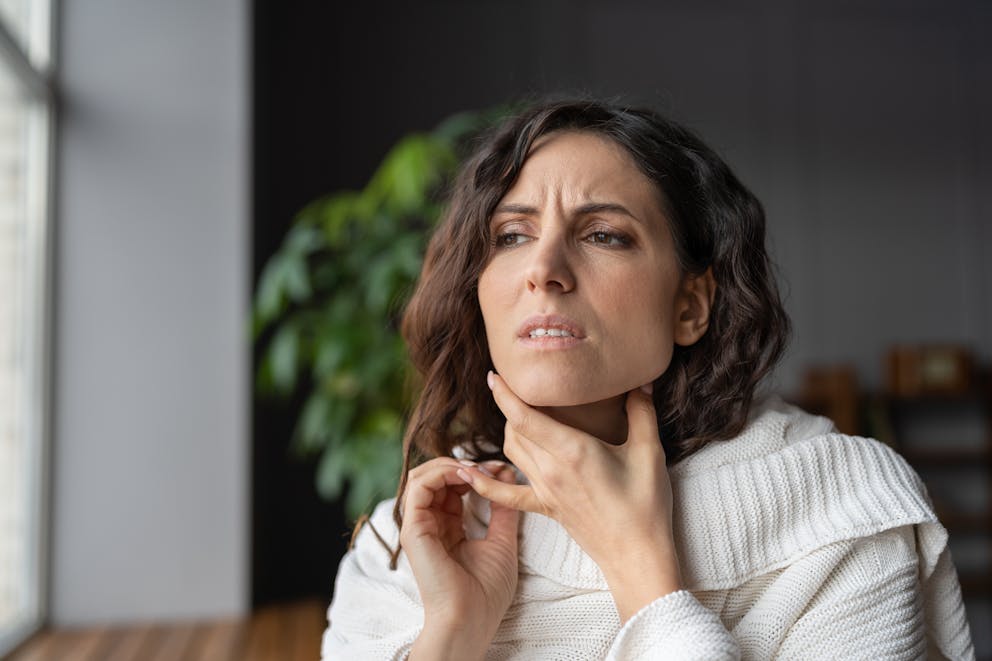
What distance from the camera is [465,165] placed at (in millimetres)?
1026

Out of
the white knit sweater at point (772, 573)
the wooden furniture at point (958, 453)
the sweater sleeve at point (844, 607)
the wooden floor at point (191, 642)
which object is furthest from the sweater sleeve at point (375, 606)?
the wooden furniture at point (958, 453)

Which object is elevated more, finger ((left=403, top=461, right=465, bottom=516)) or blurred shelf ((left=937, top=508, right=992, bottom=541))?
finger ((left=403, top=461, right=465, bottom=516))

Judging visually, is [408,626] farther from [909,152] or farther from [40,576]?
[909,152]

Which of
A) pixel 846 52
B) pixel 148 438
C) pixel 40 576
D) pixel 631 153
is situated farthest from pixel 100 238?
pixel 846 52

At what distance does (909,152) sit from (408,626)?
4.36 meters

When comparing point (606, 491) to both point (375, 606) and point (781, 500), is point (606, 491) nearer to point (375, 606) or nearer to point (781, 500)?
point (781, 500)

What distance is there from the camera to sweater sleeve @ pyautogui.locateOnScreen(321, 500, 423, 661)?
915mm

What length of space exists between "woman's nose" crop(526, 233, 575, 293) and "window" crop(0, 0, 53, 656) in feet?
7.13

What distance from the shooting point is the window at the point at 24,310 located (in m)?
2.49

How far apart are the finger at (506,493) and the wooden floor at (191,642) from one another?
1760 mm

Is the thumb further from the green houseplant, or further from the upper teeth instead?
the green houseplant

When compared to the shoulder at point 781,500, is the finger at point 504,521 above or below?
below

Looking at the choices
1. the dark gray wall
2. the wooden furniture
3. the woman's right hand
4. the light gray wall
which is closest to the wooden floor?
the light gray wall

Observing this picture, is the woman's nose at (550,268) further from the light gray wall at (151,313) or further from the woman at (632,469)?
the light gray wall at (151,313)
